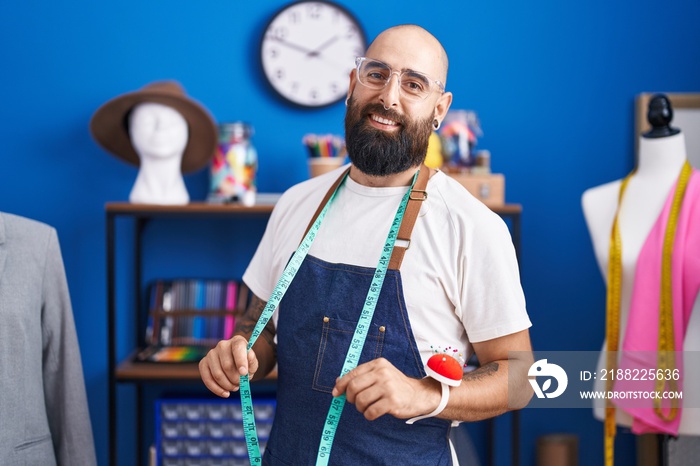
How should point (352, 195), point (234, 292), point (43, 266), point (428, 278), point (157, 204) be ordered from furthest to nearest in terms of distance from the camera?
point (234, 292) < point (157, 204) < point (43, 266) < point (352, 195) < point (428, 278)

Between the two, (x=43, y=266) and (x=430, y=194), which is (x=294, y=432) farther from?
(x=43, y=266)

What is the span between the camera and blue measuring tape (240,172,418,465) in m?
1.58

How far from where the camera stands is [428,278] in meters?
1.63

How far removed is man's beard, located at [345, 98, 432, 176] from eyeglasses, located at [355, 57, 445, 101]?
51 millimetres

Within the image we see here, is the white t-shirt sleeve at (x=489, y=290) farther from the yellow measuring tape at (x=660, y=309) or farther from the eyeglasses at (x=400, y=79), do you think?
the yellow measuring tape at (x=660, y=309)

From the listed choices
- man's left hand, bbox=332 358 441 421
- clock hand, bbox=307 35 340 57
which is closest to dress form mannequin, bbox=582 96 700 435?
clock hand, bbox=307 35 340 57

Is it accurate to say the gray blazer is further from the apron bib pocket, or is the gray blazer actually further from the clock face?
the clock face

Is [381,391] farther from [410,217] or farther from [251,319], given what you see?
[251,319]

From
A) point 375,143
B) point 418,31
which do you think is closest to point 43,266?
point 375,143

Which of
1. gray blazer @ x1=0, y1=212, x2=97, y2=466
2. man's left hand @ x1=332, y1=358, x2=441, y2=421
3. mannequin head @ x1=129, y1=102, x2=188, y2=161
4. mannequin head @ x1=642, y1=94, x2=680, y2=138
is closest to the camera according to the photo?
man's left hand @ x1=332, y1=358, x2=441, y2=421

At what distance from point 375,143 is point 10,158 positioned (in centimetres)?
223

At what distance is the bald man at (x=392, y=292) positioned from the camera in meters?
1.59

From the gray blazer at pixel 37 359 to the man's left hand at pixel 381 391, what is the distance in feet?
3.36

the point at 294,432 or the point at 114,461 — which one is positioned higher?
the point at 294,432
